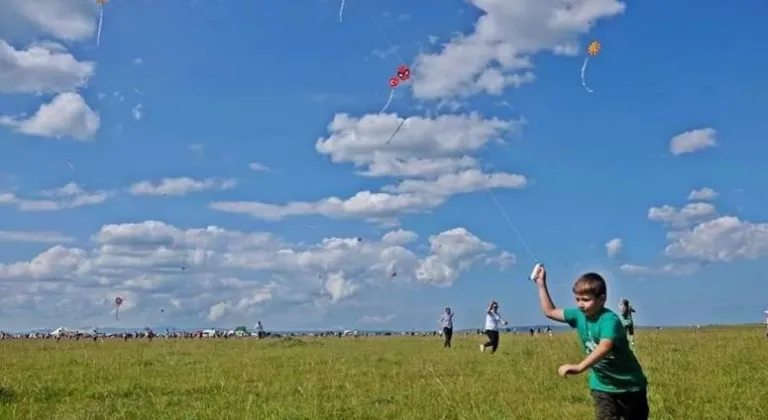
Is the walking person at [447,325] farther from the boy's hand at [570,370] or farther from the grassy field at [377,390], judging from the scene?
the boy's hand at [570,370]

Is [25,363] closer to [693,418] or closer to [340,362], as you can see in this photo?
[340,362]

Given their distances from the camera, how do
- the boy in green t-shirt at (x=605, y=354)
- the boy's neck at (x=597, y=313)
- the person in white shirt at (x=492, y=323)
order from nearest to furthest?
the boy in green t-shirt at (x=605, y=354), the boy's neck at (x=597, y=313), the person in white shirt at (x=492, y=323)

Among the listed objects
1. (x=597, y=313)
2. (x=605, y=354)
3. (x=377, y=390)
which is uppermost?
(x=597, y=313)

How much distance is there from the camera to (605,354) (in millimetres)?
7062

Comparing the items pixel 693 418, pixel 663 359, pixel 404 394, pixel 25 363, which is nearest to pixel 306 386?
pixel 404 394

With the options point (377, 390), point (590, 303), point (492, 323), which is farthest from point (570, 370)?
point (492, 323)

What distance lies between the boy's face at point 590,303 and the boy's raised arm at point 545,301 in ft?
1.51

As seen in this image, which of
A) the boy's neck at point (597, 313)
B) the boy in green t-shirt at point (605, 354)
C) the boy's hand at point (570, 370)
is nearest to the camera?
the boy's hand at point (570, 370)

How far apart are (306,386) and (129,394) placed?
313 centimetres

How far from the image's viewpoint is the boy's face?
23.5 ft

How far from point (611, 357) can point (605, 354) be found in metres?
0.34

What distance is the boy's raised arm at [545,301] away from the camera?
7.67 m

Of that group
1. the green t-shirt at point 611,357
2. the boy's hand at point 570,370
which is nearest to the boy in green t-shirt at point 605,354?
Answer: the green t-shirt at point 611,357

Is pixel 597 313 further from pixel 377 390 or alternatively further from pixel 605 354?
pixel 377 390
